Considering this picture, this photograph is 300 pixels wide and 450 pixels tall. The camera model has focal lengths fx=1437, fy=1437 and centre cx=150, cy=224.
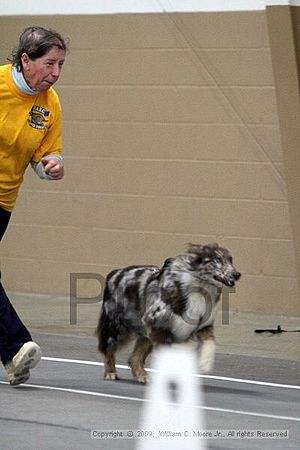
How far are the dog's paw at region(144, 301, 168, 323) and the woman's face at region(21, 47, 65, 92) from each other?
5.88ft

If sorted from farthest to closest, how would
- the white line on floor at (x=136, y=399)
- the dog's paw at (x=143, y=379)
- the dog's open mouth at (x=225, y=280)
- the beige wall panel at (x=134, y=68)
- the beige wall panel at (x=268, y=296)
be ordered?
the beige wall panel at (x=134, y=68), the beige wall panel at (x=268, y=296), the dog's paw at (x=143, y=379), the dog's open mouth at (x=225, y=280), the white line on floor at (x=136, y=399)

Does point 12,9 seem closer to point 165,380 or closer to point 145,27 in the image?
point 145,27

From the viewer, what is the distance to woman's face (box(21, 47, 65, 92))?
30.0ft

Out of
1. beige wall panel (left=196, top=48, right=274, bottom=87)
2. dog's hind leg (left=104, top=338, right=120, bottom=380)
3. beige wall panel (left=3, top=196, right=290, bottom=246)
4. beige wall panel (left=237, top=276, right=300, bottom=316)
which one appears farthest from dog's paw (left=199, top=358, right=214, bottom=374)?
beige wall panel (left=196, top=48, right=274, bottom=87)

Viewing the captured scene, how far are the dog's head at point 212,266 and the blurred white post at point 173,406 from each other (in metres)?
0.51

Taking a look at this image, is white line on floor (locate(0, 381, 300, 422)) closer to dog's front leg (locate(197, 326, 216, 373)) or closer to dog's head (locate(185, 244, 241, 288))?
dog's front leg (locate(197, 326, 216, 373))

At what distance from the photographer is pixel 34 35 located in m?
9.19

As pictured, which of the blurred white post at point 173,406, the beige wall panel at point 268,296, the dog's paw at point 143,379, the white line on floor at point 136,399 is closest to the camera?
the blurred white post at point 173,406

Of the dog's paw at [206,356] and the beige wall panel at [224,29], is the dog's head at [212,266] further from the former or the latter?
the beige wall panel at [224,29]

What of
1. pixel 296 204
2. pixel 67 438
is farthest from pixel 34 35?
pixel 296 204

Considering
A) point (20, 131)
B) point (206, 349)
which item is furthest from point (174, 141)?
point (20, 131)

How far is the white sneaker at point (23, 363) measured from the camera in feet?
30.7

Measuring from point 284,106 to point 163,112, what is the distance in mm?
1574

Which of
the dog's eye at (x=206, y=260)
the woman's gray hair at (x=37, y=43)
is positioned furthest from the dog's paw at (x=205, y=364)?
the woman's gray hair at (x=37, y=43)
